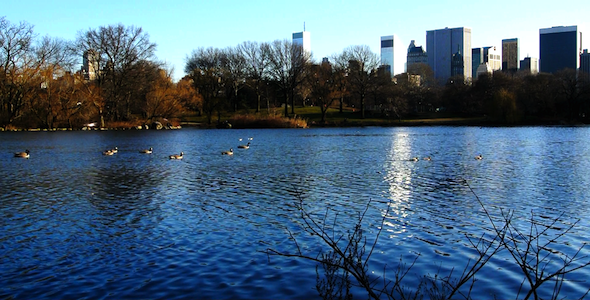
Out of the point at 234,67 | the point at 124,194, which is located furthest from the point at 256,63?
the point at 124,194

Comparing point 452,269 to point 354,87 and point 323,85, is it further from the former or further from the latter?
point 354,87

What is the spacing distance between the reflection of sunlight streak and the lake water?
4 cm

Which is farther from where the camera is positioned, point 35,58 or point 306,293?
point 35,58

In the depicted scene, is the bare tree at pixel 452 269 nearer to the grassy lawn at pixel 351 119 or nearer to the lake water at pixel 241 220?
the lake water at pixel 241 220

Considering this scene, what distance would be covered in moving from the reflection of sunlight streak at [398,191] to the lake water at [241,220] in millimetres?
45

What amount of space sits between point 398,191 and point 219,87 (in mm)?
70194

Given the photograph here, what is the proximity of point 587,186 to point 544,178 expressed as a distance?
214cm

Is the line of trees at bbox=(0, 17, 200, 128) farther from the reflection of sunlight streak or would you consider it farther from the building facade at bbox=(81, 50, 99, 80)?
the reflection of sunlight streak

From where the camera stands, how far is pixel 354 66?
8344 cm

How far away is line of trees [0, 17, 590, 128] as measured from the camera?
60688 millimetres

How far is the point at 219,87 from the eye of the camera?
83.1m

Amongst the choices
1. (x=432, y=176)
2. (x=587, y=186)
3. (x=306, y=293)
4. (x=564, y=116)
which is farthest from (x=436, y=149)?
(x=564, y=116)

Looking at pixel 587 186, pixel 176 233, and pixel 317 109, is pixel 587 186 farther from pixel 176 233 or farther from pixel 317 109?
pixel 317 109

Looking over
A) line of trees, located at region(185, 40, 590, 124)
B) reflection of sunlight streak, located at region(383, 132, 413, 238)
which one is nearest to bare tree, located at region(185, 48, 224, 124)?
line of trees, located at region(185, 40, 590, 124)
